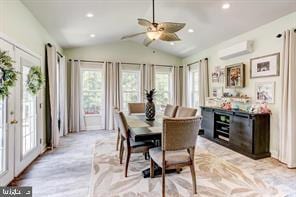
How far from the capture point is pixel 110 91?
6.25 m

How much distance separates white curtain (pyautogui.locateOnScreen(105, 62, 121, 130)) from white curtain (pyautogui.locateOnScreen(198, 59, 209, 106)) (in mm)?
2777

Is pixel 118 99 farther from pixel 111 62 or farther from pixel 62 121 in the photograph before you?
pixel 62 121

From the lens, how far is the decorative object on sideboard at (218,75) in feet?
16.6

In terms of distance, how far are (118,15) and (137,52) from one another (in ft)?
8.45

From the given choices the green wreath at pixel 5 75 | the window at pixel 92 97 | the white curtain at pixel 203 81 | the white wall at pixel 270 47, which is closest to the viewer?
the green wreath at pixel 5 75

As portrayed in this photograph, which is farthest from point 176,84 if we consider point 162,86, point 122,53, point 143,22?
point 143,22

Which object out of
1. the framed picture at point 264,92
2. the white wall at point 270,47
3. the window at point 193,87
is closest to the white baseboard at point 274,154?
the white wall at point 270,47

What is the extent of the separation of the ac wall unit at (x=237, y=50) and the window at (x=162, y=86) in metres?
2.43

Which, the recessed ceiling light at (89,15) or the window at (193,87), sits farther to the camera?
the window at (193,87)

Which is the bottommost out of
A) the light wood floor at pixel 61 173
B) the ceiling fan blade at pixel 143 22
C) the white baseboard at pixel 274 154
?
the light wood floor at pixel 61 173

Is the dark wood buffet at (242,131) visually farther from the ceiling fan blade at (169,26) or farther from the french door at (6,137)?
the french door at (6,137)

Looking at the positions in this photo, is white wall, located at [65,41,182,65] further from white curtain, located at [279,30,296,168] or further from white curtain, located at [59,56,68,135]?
white curtain, located at [279,30,296,168]

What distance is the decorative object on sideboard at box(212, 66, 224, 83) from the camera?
507 centimetres

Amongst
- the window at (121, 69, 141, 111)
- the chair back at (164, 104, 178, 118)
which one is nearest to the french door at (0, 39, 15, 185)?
the chair back at (164, 104, 178, 118)
